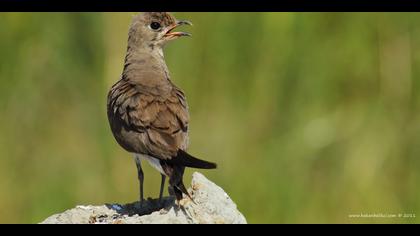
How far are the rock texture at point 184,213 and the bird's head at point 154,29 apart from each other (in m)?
1.70

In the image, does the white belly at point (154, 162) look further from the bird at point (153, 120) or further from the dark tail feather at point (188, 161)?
the dark tail feather at point (188, 161)

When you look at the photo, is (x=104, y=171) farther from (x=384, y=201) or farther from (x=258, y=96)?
(x=384, y=201)

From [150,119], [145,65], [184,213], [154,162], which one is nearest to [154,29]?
[145,65]

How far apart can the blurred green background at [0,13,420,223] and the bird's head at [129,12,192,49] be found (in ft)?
2.34

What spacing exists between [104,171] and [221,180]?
3.42 feet

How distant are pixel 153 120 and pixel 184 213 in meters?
0.96

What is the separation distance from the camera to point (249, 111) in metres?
8.99

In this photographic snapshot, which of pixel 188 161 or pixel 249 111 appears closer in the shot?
pixel 188 161

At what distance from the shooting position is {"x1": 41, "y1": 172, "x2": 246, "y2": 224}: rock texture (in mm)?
6031

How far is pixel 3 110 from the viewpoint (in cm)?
888

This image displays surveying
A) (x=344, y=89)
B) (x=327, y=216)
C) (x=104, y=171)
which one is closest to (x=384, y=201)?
(x=327, y=216)

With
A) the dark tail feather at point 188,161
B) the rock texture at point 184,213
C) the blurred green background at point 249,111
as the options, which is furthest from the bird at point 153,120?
the blurred green background at point 249,111

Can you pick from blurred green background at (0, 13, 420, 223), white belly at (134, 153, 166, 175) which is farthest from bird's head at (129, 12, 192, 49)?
white belly at (134, 153, 166, 175)

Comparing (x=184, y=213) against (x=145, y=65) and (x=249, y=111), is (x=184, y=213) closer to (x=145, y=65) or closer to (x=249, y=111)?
(x=145, y=65)
